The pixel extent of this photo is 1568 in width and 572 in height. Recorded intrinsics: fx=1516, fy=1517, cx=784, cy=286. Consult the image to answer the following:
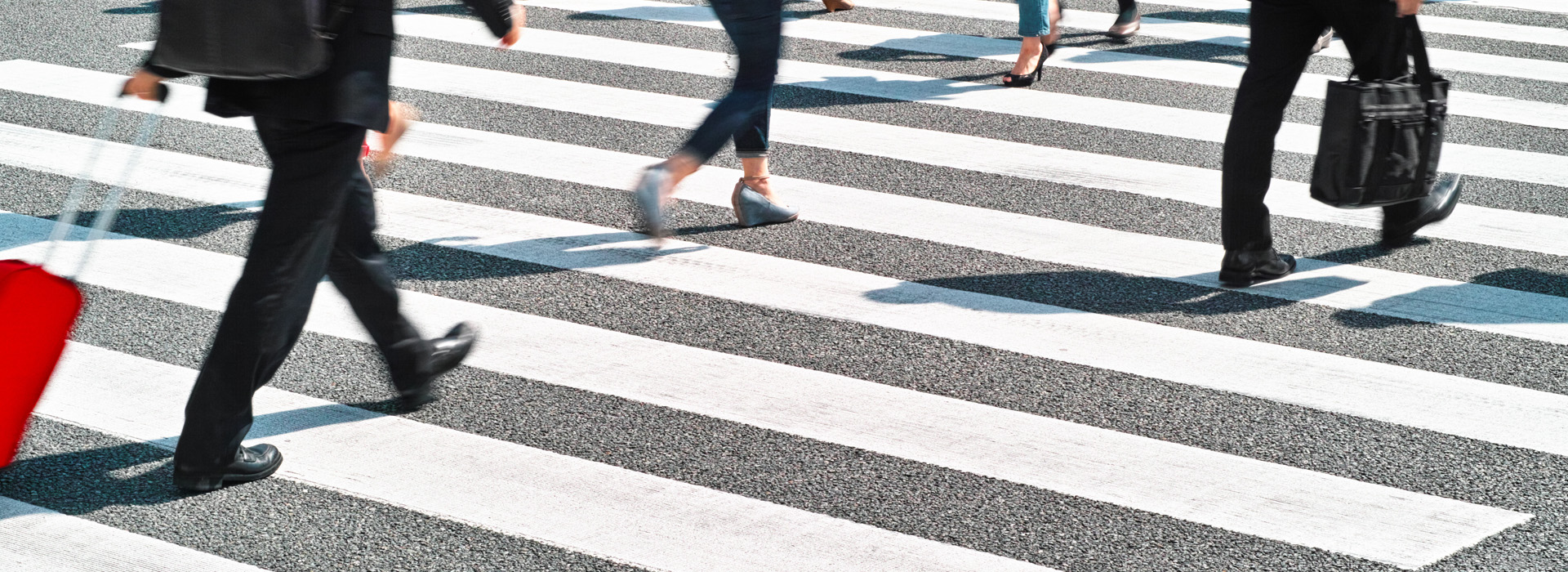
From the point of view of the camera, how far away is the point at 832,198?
5.63 m

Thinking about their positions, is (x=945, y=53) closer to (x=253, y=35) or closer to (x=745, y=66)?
(x=745, y=66)

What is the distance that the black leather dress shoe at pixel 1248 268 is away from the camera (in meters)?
4.69

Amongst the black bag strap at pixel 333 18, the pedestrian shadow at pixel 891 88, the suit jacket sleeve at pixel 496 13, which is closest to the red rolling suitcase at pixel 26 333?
the black bag strap at pixel 333 18

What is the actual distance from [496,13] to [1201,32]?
589cm

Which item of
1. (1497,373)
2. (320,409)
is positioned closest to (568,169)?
(320,409)

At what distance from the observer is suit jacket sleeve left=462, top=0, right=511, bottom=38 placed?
3.60 meters

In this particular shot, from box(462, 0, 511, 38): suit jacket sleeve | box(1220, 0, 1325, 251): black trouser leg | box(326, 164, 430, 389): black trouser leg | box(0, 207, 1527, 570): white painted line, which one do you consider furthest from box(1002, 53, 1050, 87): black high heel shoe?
box(326, 164, 430, 389): black trouser leg

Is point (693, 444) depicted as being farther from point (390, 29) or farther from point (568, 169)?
A: point (568, 169)

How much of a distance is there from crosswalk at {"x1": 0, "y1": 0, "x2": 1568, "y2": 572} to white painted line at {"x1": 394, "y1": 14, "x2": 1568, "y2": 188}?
0.03 meters

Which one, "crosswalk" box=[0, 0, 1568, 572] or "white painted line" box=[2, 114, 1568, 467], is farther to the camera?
"white painted line" box=[2, 114, 1568, 467]

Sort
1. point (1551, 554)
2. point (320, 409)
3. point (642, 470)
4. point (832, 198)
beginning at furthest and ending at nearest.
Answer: point (832, 198)
point (320, 409)
point (642, 470)
point (1551, 554)

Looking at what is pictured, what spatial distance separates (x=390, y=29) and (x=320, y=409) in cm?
112

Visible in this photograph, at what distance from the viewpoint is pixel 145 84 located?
3.11 meters

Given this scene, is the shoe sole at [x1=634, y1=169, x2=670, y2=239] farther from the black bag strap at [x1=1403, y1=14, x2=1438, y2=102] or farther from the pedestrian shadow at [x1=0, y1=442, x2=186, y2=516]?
the black bag strap at [x1=1403, y1=14, x2=1438, y2=102]
